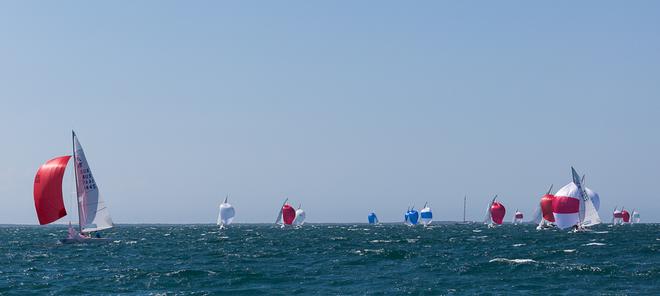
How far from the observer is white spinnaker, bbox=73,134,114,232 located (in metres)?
76.4

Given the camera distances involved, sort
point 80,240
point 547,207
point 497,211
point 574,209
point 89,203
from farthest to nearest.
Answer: point 497,211, point 547,207, point 574,209, point 80,240, point 89,203

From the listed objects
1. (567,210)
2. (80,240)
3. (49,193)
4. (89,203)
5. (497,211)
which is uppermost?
(497,211)

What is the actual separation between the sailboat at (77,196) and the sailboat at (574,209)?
2367 inches

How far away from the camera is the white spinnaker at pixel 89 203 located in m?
76.4

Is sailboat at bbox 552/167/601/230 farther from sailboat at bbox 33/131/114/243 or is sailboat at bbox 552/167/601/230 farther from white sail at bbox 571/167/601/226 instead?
sailboat at bbox 33/131/114/243

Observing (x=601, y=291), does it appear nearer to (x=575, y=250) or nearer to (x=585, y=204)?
(x=575, y=250)

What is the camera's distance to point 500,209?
630 ft

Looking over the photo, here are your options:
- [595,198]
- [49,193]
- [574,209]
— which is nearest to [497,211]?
[595,198]

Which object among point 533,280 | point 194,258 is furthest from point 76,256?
point 533,280

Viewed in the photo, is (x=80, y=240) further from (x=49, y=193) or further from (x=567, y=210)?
(x=567, y=210)

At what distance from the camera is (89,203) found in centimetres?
7644

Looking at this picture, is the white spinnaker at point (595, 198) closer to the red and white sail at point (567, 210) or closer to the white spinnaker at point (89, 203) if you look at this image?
the red and white sail at point (567, 210)

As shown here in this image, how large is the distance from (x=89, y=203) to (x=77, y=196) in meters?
1.42

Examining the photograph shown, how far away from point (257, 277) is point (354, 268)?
734 cm
